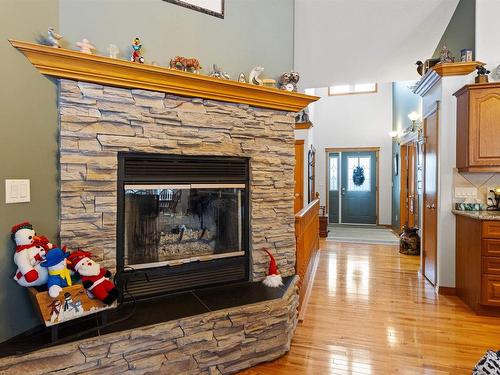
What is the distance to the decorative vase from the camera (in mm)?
5219

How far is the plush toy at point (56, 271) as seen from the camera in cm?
156

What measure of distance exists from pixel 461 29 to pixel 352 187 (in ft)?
19.1

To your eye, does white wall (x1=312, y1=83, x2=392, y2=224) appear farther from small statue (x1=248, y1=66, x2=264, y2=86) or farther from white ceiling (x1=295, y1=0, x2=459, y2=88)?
small statue (x1=248, y1=66, x2=264, y2=86)

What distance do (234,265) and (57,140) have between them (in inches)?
59.0

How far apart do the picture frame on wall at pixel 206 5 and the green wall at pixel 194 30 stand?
0.03 m

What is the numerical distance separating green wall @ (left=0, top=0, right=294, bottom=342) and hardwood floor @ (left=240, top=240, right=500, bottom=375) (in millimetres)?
1508

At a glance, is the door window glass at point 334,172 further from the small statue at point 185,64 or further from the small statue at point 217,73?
the small statue at point 185,64

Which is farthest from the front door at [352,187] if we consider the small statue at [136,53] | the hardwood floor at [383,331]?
the small statue at [136,53]

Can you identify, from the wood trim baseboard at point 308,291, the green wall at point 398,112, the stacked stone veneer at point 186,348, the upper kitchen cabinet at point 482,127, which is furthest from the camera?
the green wall at point 398,112

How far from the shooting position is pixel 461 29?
134 inches

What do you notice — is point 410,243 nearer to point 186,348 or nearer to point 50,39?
point 186,348

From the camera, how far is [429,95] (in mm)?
3916


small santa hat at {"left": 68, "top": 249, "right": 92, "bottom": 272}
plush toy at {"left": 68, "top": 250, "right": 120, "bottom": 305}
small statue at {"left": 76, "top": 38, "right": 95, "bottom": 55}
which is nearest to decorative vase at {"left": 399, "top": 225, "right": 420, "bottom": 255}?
plush toy at {"left": 68, "top": 250, "right": 120, "bottom": 305}

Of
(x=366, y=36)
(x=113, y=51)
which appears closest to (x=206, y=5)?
(x=113, y=51)
